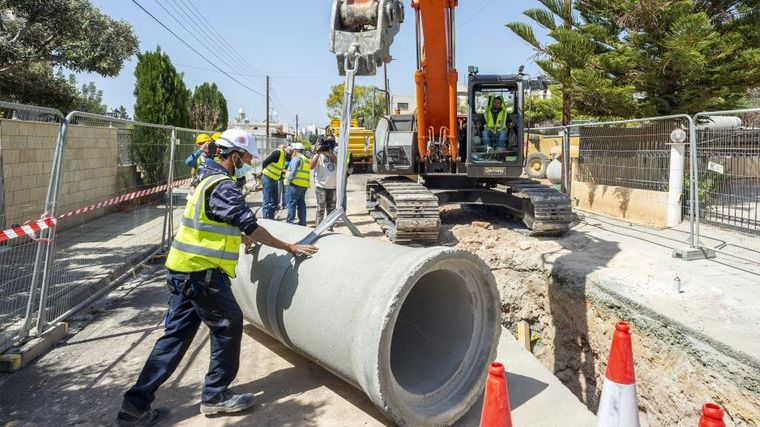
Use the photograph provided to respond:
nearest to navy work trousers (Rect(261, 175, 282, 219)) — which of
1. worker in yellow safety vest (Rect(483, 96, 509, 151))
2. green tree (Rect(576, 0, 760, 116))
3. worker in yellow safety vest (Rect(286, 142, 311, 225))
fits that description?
worker in yellow safety vest (Rect(286, 142, 311, 225))

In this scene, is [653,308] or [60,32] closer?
[653,308]

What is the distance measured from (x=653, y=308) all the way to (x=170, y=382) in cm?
436

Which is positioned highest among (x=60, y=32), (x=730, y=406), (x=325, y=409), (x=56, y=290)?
(x=60, y=32)

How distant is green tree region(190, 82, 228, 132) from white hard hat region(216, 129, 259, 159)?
2922cm

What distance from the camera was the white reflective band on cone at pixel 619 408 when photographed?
10.2ft

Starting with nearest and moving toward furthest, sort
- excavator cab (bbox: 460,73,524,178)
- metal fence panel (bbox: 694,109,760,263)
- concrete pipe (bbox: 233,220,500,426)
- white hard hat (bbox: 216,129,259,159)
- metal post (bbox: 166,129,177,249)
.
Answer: concrete pipe (bbox: 233,220,500,426)
white hard hat (bbox: 216,129,259,159)
metal fence panel (bbox: 694,109,760,263)
metal post (bbox: 166,129,177,249)
excavator cab (bbox: 460,73,524,178)

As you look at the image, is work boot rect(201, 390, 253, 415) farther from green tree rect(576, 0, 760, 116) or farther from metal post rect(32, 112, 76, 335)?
green tree rect(576, 0, 760, 116)

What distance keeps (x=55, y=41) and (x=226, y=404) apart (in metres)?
6.86

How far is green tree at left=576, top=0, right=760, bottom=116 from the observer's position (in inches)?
403

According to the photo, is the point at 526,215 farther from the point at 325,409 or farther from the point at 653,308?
the point at 325,409

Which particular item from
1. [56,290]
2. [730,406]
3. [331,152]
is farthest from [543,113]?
[56,290]

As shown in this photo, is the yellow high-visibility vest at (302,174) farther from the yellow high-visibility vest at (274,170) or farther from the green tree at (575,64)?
the green tree at (575,64)

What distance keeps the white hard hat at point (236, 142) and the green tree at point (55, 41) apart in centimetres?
518

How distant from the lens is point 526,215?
880 centimetres
